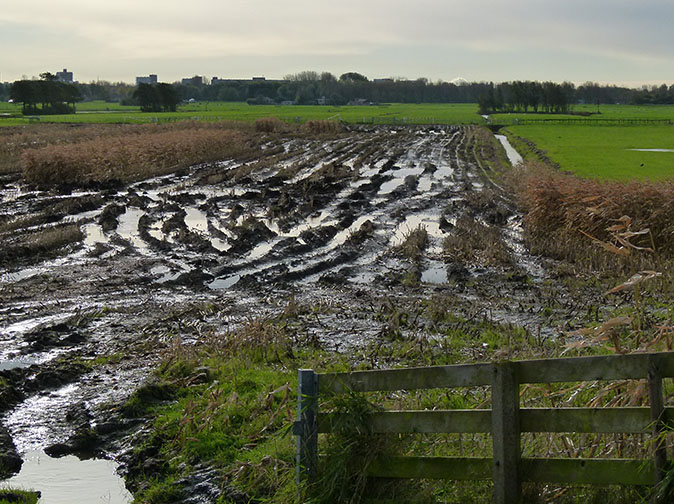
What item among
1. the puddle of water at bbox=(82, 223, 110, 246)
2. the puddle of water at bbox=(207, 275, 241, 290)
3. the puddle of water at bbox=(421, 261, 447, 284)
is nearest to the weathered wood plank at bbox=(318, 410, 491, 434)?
the puddle of water at bbox=(207, 275, 241, 290)

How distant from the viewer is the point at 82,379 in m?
10.4

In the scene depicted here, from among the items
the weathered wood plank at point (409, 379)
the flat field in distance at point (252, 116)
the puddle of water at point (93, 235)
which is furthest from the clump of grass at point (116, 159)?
the flat field in distance at point (252, 116)

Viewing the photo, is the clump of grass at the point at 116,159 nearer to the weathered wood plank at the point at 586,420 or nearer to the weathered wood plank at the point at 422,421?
the weathered wood plank at the point at 422,421

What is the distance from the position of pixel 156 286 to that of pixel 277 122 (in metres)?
64.5

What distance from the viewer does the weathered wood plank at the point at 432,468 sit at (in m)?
5.96

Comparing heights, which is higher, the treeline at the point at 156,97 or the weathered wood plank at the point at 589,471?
the treeline at the point at 156,97

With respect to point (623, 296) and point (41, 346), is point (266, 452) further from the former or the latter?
point (623, 296)

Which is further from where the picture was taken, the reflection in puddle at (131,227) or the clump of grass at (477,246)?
the reflection in puddle at (131,227)

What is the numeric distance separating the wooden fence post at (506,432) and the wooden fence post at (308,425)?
1412 millimetres

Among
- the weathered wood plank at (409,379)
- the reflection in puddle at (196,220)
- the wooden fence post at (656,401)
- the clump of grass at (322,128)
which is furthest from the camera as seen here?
the clump of grass at (322,128)

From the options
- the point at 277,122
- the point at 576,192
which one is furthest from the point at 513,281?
the point at 277,122

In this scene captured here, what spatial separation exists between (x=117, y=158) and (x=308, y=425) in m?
34.2

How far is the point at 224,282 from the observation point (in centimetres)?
1667

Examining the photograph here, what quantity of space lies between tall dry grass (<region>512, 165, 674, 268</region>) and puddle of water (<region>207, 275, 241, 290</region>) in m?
7.57
